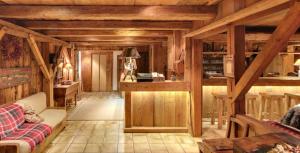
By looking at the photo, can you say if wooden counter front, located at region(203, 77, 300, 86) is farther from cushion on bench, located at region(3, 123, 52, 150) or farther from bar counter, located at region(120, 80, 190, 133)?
cushion on bench, located at region(3, 123, 52, 150)

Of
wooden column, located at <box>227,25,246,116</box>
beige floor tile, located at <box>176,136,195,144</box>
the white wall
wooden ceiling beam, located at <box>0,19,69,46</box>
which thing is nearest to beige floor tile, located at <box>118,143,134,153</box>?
beige floor tile, located at <box>176,136,195,144</box>

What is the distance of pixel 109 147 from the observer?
504 centimetres

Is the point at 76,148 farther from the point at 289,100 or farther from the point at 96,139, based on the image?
the point at 289,100

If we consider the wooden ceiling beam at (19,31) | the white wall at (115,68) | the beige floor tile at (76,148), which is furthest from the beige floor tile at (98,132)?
the white wall at (115,68)

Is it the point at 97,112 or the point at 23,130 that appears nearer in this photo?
the point at 23,130

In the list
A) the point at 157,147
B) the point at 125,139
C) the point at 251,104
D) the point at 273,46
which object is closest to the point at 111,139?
the point at 125,139

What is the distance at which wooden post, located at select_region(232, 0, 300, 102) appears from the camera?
2420 mm

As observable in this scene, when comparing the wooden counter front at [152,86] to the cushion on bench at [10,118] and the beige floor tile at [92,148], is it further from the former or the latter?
the cushion on bench at [10,118]

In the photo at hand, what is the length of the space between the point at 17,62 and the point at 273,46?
4644mm

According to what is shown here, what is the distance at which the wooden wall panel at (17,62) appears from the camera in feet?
16.1

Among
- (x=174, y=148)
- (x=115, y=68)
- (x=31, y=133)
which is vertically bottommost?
(x=174, y=148)

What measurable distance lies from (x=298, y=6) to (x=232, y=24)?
4.78 ft

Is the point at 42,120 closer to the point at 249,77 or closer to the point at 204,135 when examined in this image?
the point at 204,135

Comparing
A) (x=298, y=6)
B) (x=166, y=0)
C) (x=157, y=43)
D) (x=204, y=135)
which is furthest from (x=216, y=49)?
(x=298, y=6)
